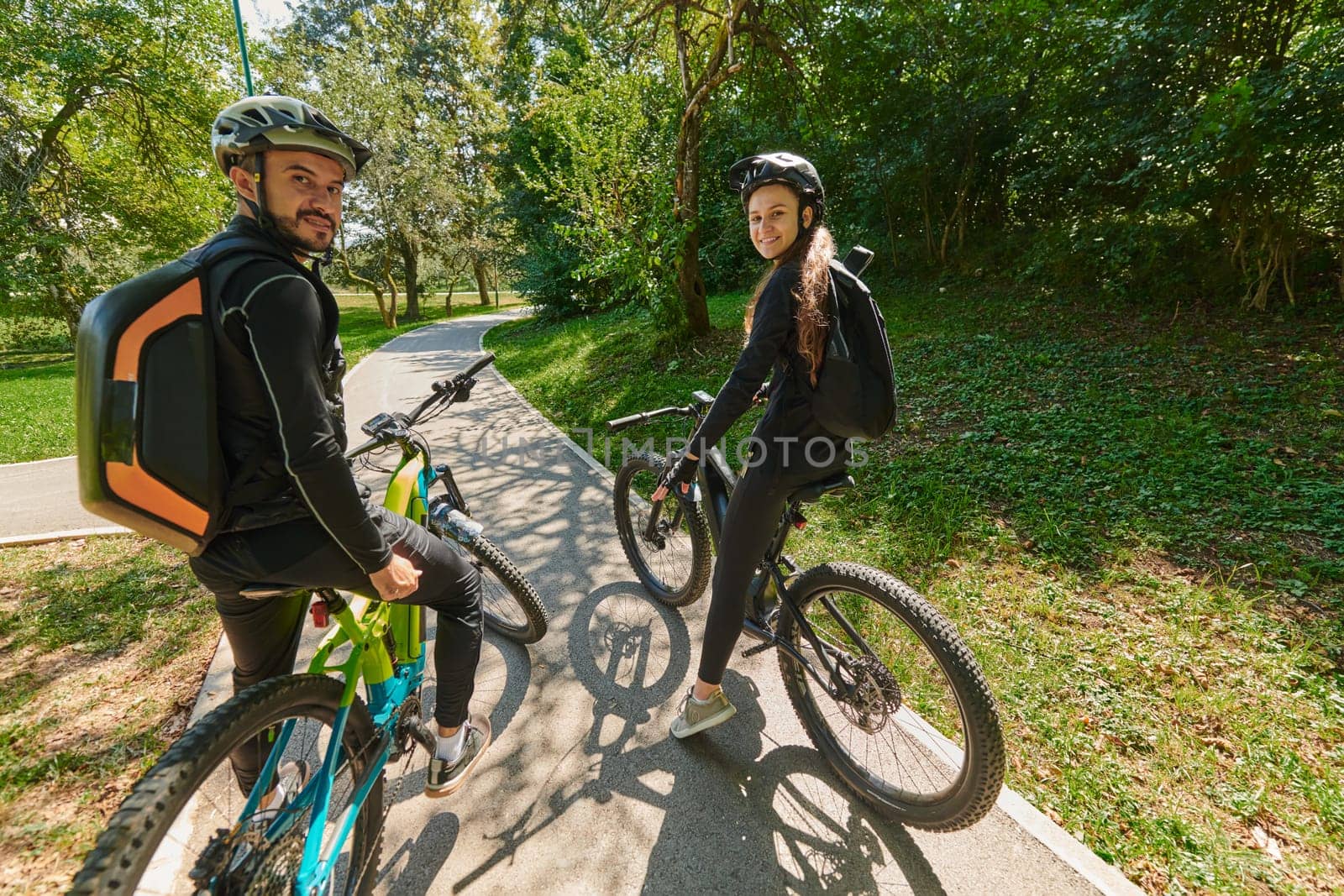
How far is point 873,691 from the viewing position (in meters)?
2.10

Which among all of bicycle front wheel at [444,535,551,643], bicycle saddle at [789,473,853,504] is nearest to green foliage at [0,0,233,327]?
bicycle front wheel at [444,535,551,643]

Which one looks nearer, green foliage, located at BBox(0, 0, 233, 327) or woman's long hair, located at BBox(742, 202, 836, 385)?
woman's long hair, located at BBox(742, 202, 836, 385)

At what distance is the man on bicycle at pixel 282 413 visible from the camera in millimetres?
1288

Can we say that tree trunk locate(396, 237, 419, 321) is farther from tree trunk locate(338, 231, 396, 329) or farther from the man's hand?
the man's hand

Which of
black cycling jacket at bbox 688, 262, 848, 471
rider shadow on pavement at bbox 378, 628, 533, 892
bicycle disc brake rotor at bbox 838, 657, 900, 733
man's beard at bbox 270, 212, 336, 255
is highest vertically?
man's beard at bbox 270, 212, 336, 255

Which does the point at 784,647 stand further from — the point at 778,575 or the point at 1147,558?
the point at 1147,558

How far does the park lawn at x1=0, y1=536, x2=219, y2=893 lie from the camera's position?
2119 millimetres

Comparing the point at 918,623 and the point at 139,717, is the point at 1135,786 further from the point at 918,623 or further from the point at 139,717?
the point at 139,717

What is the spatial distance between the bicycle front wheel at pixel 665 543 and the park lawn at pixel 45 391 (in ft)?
18.3

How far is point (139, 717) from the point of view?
8.75 ft

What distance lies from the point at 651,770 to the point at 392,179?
26.4 meters

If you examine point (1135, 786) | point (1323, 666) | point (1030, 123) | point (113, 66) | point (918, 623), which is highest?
point (113, 66)

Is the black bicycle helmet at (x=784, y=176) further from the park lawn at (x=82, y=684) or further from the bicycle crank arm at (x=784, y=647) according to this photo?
the park lawn at (x=82, y=684)

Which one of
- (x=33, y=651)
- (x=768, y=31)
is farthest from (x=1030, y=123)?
(x=33, y=651)
